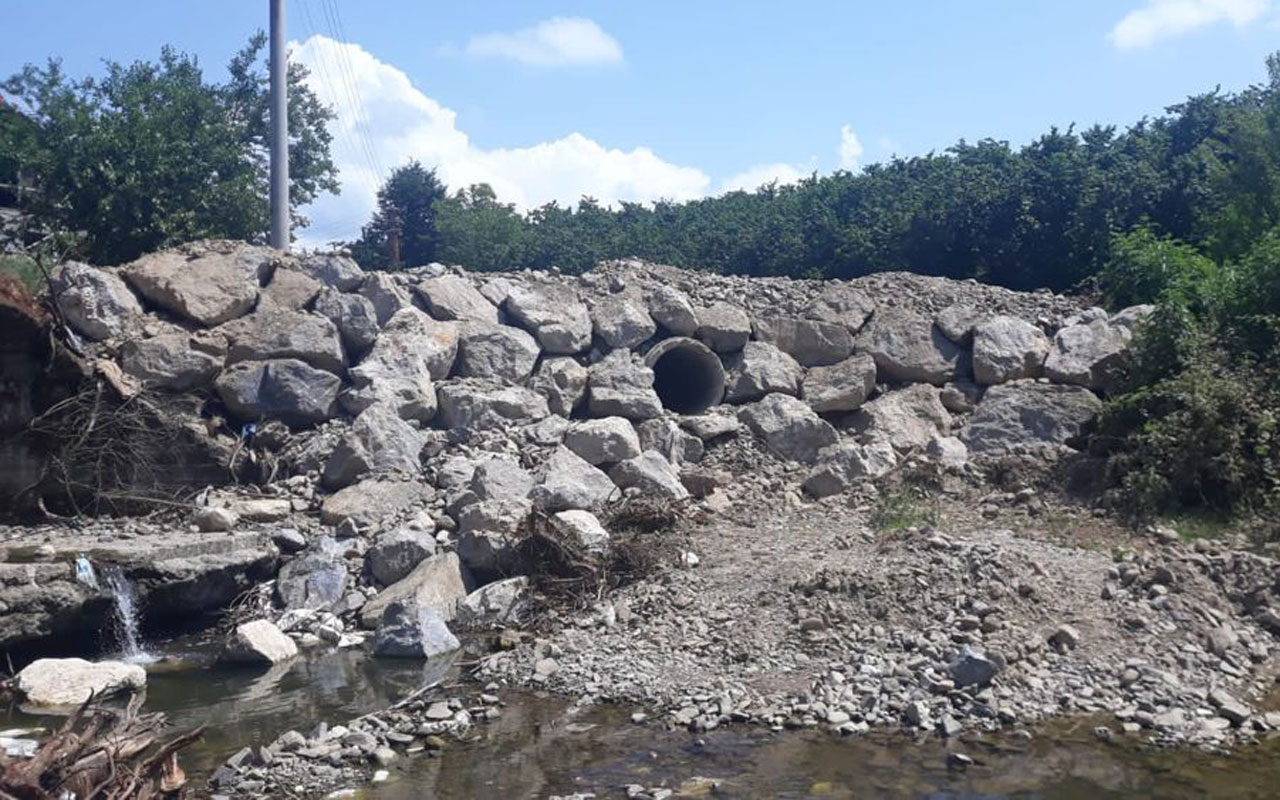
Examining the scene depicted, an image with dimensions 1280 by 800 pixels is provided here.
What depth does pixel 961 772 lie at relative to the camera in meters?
6.50

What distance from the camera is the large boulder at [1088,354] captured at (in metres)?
13.5

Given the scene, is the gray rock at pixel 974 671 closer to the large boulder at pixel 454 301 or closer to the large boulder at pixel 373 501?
the large boulder at pixel 373 501

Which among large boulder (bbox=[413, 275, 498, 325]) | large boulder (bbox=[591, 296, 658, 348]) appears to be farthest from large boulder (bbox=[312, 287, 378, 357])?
large boulder (bbox=[591, 296, 658, 348])

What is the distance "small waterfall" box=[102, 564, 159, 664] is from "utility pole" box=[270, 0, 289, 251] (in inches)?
312

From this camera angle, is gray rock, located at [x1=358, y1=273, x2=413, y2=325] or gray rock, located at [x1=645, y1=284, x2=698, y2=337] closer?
gray rock, located at [x1=358, y1=273, x2=413, y2=325]

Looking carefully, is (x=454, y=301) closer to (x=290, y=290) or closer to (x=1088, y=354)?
(x=290, y=290)

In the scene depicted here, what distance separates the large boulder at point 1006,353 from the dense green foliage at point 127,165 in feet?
38.7

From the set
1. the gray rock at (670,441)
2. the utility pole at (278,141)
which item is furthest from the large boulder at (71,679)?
the utility pole at (278,141)

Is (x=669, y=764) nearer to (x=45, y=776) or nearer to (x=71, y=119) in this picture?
(x=45, y=776)

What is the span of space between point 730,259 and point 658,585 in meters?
13.9

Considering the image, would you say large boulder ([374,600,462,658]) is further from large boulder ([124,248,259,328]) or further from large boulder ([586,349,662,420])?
large boulder ([124,248,259,328])

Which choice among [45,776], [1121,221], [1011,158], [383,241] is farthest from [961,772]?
[383,241]

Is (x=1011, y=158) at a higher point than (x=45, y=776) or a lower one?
higher

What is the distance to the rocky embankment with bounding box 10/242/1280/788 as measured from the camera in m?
7.76
